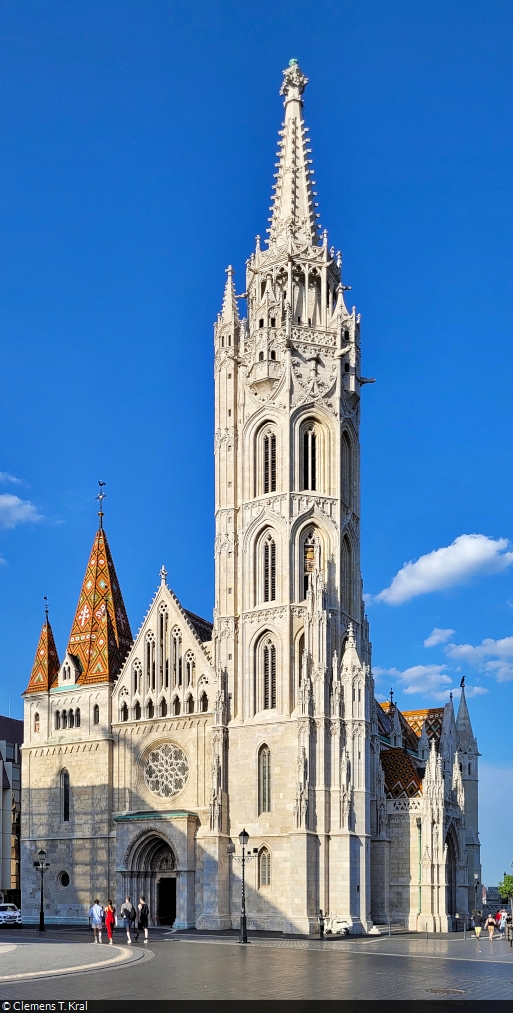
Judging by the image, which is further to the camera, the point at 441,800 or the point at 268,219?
the point at 268,219

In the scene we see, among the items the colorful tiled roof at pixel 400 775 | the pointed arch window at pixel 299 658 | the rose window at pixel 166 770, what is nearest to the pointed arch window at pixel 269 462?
the pointed arch window at pixel 299 658

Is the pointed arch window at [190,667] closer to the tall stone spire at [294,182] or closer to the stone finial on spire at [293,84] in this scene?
the tall stone spire at [294,182]

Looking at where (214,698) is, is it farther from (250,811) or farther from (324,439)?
(324,439)

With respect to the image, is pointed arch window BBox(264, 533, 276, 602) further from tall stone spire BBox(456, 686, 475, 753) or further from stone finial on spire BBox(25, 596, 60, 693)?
tall stone spire BBox(456, 686, 475, 753)

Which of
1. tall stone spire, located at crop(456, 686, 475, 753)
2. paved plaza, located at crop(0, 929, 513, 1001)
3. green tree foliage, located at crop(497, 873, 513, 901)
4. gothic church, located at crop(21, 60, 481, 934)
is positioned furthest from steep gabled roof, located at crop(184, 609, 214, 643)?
green tree foliage, located at crop(497, 873, 513, 901)

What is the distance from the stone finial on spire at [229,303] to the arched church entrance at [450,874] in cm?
2914

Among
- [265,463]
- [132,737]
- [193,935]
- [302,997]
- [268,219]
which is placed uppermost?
[268,219]

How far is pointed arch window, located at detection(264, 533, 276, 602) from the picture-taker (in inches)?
2221

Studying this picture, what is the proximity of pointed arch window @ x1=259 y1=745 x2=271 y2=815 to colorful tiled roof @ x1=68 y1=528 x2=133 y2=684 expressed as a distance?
36.5 ft

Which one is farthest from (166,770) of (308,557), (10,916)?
(308,557)

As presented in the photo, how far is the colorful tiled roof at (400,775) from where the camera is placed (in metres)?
58.1

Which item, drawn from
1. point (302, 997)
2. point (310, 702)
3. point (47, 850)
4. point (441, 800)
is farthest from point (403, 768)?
point (302, 997)

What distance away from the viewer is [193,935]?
47.6 meters
